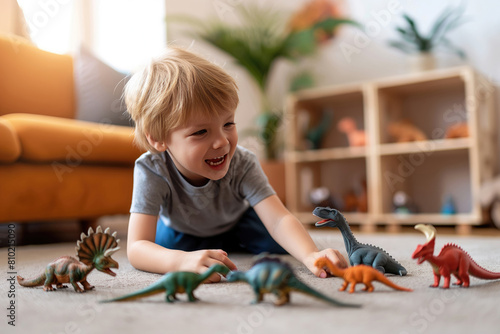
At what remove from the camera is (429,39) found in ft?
7.79

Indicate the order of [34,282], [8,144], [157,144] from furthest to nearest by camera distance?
[8,144] < [157,144] < [34,282]

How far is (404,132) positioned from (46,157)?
171cm

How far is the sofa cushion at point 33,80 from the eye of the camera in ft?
6.67

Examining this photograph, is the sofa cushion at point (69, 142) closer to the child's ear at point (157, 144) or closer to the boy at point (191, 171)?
the boy at point (191, 171)

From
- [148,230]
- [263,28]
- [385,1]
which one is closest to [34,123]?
[148,230]

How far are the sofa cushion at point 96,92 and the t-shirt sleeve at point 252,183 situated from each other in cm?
125

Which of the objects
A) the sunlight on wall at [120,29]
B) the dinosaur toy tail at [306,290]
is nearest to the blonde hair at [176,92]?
the dinosaur toy tail at [306,290]

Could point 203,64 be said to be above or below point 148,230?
above

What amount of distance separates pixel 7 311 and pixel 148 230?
402 millimetres

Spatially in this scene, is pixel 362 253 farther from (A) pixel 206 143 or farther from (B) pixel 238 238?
(B) pixel 238 238

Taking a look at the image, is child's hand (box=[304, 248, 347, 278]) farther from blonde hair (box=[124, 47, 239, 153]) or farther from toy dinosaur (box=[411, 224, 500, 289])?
blonde hair (box=[124, 47, 239, 153])

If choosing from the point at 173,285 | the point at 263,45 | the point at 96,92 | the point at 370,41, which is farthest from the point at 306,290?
the point at 370,41

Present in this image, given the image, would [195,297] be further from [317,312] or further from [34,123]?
[34,123]

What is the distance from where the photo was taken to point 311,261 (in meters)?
0.89
